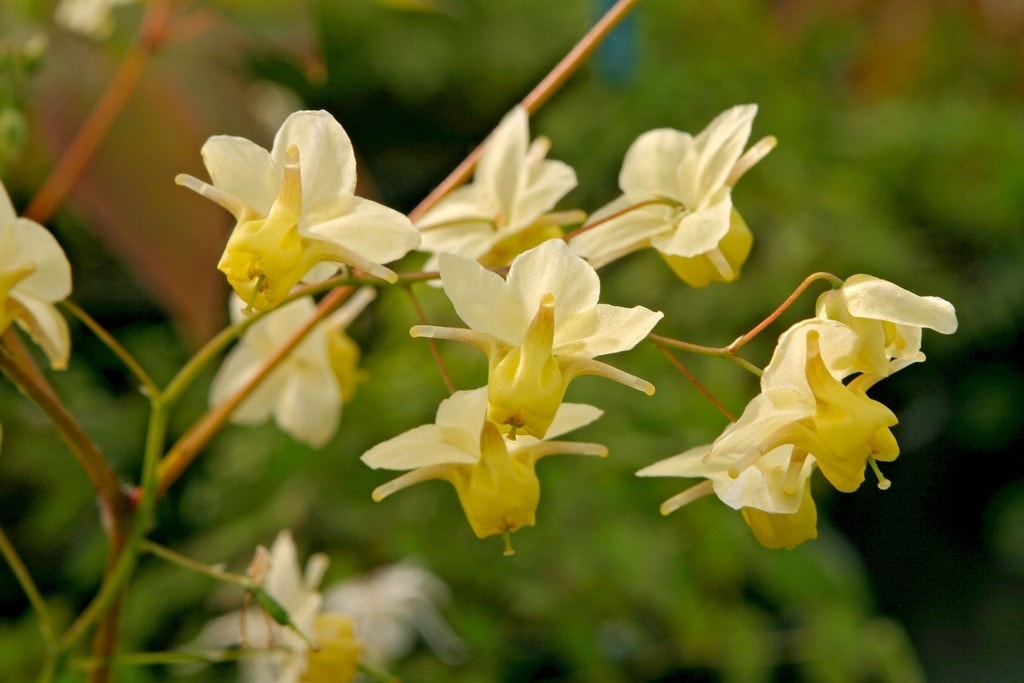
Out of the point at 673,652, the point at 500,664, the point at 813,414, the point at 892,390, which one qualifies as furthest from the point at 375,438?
the point at 892,390

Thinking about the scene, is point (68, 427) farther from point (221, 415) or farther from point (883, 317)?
point (883, 317)

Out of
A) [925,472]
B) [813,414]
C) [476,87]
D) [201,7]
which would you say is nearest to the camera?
[813,414]

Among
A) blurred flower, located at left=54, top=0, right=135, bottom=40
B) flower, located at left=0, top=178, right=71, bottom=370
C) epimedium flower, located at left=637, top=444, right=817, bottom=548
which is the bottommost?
epimedium flower, located at left=637, top=444, right=817, bottom=548

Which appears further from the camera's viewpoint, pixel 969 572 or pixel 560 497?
pixel 969 572

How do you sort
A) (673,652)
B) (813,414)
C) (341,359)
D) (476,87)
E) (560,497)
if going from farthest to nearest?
(476,87) → (673,652) → (560,497) → (341,359) → (813,414)

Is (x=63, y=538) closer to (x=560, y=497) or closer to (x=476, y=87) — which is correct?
(x=560, y=497)

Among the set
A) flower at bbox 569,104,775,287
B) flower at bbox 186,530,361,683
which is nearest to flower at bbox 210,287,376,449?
flower at bbox 186,530,361,683

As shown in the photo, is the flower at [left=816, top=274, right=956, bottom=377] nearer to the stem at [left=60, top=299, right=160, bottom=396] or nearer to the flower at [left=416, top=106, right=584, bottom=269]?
the flower at [left=416, top=106, right=584, bottom=269]
